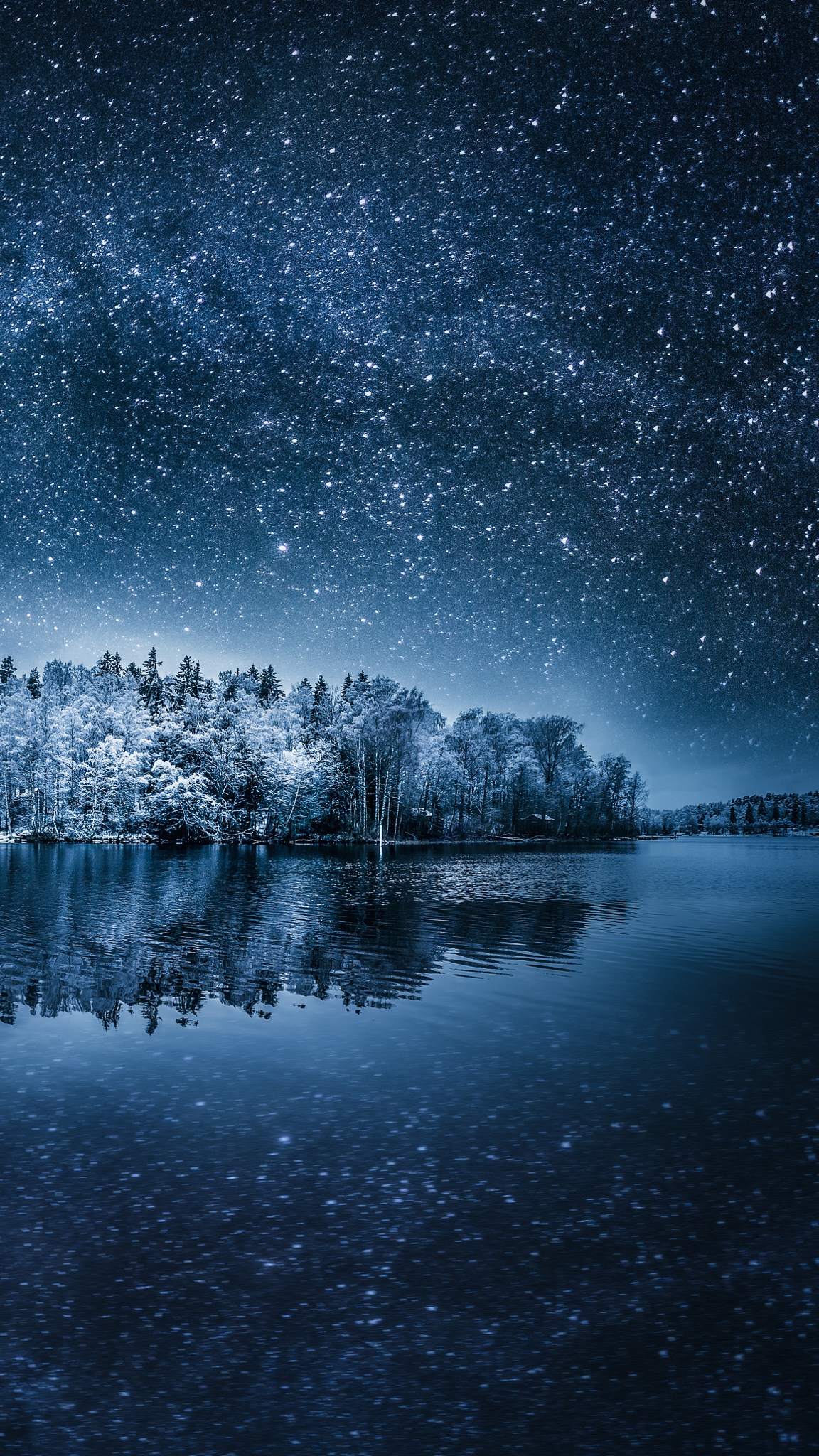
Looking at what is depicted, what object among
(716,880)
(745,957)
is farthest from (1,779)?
(745,957)

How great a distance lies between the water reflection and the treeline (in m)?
38.9

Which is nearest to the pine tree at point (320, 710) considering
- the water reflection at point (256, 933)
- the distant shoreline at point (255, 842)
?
the distant shoreline at point (255, 842)

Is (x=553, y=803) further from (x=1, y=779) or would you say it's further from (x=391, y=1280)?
(x=391, y=1280)

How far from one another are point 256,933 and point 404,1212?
1592 cm

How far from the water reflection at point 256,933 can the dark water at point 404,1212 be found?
23 cm

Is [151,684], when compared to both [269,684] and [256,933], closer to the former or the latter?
[269,684]

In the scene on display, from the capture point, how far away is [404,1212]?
6.55 metres

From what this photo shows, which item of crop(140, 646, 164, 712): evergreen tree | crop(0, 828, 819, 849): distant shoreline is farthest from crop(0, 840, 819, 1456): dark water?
crop(140, 646, 164, 712): evergreen tree

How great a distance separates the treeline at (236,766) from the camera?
274 feet

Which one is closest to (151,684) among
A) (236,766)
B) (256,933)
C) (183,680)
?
(183,680)

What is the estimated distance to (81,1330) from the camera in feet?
16.0

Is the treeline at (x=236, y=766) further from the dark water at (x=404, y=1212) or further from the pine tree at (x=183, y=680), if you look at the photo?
the dark water at (x=404, y=1212)

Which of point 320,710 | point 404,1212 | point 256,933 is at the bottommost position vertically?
point 256,933

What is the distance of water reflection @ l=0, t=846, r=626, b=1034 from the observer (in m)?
15.0
